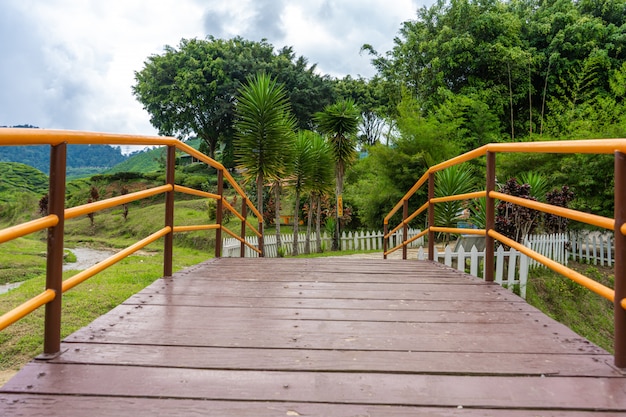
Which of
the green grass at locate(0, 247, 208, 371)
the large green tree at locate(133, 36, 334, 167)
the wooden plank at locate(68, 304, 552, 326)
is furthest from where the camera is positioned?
the large green tree at locate(133, 36, 334, 167)

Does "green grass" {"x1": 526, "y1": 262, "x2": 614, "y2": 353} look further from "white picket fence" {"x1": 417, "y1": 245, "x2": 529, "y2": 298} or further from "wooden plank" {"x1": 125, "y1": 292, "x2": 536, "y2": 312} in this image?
"wooden plank" {"x1": 125, "y1": 292, "x2": 536, "y2": 312}

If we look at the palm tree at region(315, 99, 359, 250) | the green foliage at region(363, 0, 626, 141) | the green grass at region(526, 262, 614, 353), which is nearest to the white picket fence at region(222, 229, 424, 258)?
the palm tree at region(315, 99, 359, 250)

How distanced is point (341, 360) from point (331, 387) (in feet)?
0.75

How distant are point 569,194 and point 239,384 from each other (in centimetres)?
999

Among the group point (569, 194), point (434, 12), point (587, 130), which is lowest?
point (569, 194)

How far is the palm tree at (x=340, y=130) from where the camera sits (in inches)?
568

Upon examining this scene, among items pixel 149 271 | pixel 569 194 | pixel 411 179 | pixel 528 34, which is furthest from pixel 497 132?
pixel 149 271

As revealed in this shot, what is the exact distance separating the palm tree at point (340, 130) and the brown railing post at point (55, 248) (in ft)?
41.0

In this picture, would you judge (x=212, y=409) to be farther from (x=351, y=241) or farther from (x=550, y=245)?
(x=351, y=241)

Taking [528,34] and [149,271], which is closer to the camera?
[149,271]

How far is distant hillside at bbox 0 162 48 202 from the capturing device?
98.8ft

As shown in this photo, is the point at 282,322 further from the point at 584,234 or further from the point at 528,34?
the point at 528,34

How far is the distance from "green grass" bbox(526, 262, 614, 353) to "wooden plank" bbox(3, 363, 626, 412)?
6.06 m

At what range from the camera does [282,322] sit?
7.34 feet
